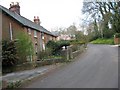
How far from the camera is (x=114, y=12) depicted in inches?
2296

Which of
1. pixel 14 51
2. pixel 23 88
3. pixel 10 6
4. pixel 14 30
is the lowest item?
pixel 23 88

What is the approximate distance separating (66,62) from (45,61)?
2.07 metres

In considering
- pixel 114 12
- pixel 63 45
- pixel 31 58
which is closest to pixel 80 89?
pixel 31 58

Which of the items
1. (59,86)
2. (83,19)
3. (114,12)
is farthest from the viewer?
(83,19)

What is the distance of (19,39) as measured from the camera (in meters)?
25.5

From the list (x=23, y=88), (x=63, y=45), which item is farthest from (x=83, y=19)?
(x=23, y=88)

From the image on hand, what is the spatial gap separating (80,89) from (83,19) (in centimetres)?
5526

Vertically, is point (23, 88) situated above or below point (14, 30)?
below

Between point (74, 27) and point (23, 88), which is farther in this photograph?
point (74, 27)

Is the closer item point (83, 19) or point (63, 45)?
point (63, 45)

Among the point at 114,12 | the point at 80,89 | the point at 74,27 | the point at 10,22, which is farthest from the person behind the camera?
the point at 74,27

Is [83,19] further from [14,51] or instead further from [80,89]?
[80,89]

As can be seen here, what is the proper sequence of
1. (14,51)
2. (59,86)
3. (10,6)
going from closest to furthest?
1. (59,86)
2. (14,51)
3. (10,6)

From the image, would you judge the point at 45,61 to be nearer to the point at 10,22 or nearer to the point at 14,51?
the point at 14,51
